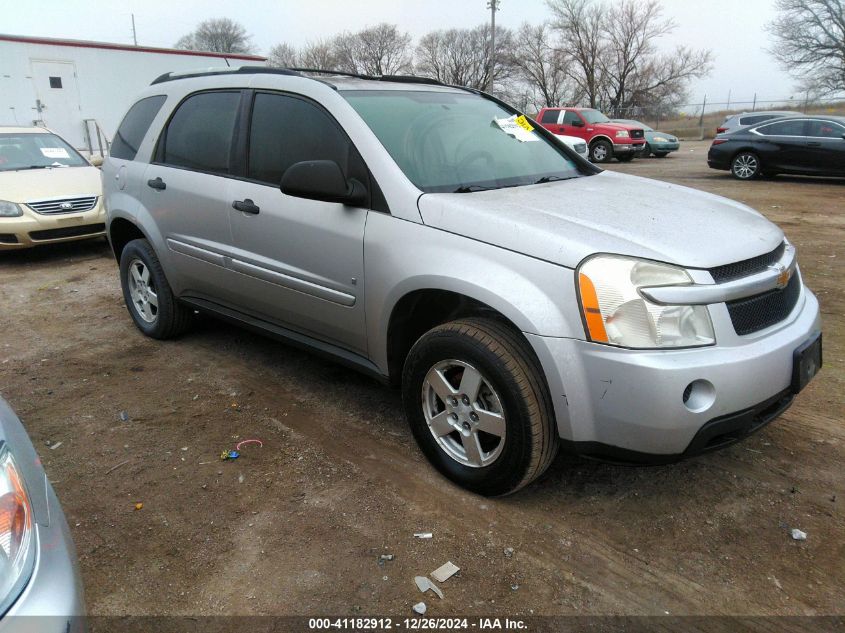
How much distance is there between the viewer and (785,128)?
13.6 metres

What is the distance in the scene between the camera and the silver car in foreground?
1.36 m

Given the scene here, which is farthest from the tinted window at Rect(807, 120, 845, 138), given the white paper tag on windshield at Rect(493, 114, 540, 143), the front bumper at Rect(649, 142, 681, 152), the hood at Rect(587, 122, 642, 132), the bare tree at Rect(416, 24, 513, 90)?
the bare tree at Rect(416, 24, 513, 90)

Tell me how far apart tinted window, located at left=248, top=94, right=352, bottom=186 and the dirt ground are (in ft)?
4.39

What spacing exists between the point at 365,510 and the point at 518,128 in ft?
7.59

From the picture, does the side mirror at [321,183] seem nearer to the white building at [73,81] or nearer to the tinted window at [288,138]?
the tinted window at [288,138]

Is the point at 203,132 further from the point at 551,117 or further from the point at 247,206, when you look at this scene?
the point at 551,117

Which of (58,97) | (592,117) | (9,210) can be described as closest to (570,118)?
(592,117)

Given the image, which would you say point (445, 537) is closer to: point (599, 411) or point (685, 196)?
point (599, 411)

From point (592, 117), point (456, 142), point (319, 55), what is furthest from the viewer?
point (319, 55)

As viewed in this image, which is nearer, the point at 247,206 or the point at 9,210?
the point at 247,206

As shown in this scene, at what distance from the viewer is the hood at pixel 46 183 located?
24.0 feet

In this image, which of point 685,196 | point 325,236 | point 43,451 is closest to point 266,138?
point 325,236

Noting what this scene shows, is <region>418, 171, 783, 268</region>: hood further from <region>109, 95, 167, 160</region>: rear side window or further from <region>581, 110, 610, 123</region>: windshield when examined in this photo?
<region>581, 110, 610, 123</region>: windshield

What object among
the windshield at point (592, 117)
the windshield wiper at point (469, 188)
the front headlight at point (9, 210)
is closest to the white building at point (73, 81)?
the windshield at point (592, 117)
